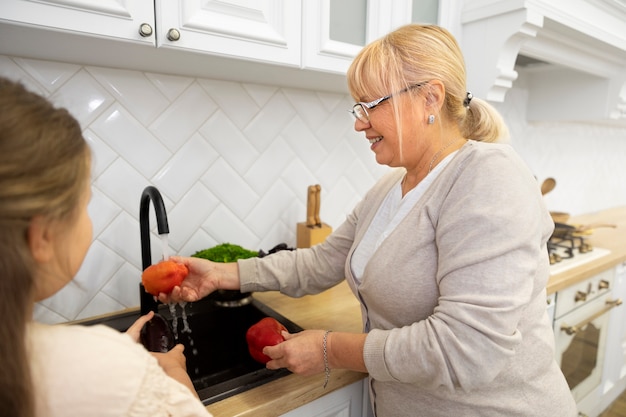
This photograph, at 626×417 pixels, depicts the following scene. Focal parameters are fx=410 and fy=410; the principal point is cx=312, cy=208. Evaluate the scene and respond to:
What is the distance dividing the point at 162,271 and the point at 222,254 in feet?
0.79

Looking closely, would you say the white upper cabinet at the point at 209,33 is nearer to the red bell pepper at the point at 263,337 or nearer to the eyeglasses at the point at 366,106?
the eyeglasses at the point at 366,106

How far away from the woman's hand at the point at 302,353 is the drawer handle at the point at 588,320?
1.18 m

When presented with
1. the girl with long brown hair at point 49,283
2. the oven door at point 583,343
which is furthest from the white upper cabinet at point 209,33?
the oven door at point 583,343

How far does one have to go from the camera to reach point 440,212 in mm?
740

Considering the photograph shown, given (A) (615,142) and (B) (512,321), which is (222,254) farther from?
(A) (615,142)

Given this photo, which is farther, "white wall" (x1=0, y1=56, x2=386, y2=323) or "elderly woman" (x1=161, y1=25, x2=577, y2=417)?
"white wall" (x1=0, y1=56, x2=386, y2=323)

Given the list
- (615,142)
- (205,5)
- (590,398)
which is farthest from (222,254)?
(615,142)

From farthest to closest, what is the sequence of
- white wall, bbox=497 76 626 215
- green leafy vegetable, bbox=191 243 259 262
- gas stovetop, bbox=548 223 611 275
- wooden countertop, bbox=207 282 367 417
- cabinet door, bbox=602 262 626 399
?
1. white wall, bbox=497 76 626 215
2. cabinet door, bbox=602 262 626 399
3. gas stovetop, bbox=548 223 611 275
4. green leafy vegetable, bbox=191 243 259 262
5. wooden countertop, bbox=207 282 367 417

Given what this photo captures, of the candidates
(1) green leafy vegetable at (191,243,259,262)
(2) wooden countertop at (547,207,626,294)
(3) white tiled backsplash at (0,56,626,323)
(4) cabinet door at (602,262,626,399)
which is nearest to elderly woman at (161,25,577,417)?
(1) green leafy vegetable at (191,243,259,262)

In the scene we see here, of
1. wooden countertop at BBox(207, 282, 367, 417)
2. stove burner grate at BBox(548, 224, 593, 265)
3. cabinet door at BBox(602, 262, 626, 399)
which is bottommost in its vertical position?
cabinet door at BBox(602, 262, 626, 399)

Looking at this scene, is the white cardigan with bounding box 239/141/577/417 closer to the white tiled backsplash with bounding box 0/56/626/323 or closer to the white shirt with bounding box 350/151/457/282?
the white shirt with bounding box 350/151/457/282

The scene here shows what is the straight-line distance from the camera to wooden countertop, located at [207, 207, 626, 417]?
76 cm

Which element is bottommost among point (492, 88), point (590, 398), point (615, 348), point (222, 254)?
point (590, 398)

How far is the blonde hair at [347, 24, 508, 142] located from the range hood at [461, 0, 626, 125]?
2.04ft
